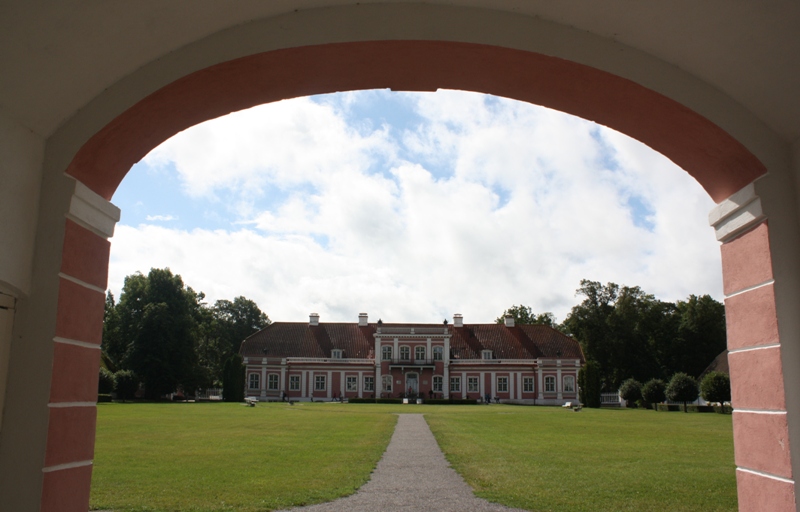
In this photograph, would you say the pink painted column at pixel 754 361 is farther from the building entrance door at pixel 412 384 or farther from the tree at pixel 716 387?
the building entrance door at pixel 412 384

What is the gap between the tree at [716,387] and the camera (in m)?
Answer: 35.2

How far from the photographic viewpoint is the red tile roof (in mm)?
59562

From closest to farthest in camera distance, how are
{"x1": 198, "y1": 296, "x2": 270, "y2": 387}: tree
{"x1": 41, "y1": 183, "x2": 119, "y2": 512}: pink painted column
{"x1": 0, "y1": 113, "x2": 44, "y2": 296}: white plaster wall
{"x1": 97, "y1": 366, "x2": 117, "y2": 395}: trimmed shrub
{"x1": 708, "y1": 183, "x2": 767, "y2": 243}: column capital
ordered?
{"x1": 0, "y1": 113, "x2": 44, "y2": 296}: white plaster wall
{"x1": 41, "y1": 183, "x2": 119, "y2": 512}: pink painted column
{"x1": 708, "y1": 183, "x2": 767, "y2": 243}: column capital
{"x1": 97, "y1": 366, "x2": 117, "y2": 395}: trimmed shrub
{"x1": 198, "y1": 296, "x2": 270, "y2": 387}: tree

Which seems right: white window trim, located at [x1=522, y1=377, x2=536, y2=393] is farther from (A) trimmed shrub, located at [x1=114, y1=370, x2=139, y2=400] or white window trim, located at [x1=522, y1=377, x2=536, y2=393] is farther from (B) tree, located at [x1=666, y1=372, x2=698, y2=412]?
(A) trimmed shrub, located at [x1=114, y1=370, x2=139, y2=400]

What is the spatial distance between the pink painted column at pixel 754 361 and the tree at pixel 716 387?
3501 centimetres

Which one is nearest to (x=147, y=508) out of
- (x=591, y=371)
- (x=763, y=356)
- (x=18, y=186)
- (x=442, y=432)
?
(x=18, y=186)

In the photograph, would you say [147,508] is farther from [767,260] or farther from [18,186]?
[767,260]

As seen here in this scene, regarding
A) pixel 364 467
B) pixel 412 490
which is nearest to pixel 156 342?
pixel 364 467

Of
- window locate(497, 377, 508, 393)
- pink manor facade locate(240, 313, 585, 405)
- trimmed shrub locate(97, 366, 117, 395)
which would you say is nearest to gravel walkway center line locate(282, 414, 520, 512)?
trimmed shrub locate(97, 366, 117, 395)

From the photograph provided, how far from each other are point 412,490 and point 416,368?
5086cm

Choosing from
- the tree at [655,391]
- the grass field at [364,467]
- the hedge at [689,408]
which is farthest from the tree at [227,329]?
the grass field at [364,467]

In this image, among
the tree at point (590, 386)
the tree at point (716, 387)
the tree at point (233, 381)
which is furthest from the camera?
the tree at point (233, 381)

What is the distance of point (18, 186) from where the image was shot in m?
3.31

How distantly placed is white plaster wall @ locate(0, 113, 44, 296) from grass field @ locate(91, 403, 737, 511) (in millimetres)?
4683
